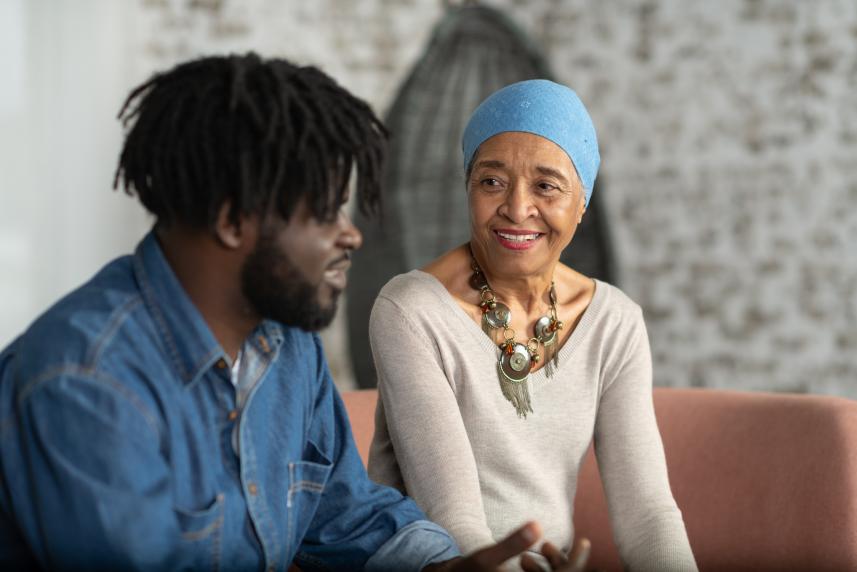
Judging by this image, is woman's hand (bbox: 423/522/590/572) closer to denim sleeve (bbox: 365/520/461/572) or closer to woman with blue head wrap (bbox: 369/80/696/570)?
denim sleeve (bbox: 365/520/461/572)

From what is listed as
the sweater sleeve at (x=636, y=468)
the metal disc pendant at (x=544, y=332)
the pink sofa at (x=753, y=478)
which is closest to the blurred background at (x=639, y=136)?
the pink sofa at (x=753, y=478)

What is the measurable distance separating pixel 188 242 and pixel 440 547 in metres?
0.55

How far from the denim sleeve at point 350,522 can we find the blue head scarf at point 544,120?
523 mm

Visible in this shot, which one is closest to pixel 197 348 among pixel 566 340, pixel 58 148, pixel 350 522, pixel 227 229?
pixel 227 229

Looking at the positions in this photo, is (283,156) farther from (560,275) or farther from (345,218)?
(560,275)

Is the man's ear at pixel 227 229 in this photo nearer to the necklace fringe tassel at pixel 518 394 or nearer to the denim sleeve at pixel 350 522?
the denim sleeve at pixel 350 522

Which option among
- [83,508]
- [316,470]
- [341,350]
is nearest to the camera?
[83,508]

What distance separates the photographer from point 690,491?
2.07 m

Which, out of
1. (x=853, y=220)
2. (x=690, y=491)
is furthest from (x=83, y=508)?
(x=853, y=220)

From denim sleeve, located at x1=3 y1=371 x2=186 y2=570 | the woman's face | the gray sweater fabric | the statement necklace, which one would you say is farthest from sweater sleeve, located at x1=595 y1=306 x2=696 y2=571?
denim sleeve, located at x1=3 y1=371 x2=186 y2=570

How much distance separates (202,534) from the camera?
112 cm

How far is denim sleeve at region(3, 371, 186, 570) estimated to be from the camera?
3.28 ft

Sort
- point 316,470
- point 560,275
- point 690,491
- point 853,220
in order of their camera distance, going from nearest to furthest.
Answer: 1. point 316,470
2. point 560,275
3. point 690,491
4. point 853,220

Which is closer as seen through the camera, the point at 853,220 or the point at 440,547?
Result: the point at 440,547
